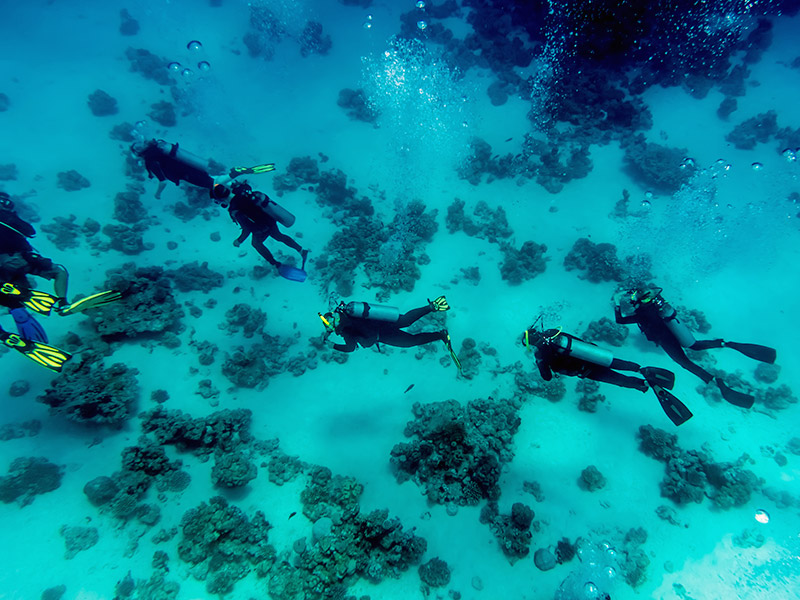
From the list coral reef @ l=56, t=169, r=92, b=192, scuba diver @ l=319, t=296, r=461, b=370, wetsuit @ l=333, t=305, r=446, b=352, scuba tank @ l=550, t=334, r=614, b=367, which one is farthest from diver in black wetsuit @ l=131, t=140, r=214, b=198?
scuba tank @ l=550, t=334, r=614, b=367

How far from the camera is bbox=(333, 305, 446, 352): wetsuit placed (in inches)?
308

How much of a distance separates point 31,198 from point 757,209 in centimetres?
2996

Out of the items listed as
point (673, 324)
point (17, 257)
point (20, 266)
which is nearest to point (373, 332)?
point (673, 324)

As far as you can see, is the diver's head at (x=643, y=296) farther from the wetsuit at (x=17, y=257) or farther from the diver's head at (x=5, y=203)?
the diver's head at (x=5, y=203)

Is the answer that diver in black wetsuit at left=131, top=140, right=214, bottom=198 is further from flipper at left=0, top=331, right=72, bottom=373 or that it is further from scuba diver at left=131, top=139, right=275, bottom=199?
flipper at left=0, top=331, right=72, bottom=373

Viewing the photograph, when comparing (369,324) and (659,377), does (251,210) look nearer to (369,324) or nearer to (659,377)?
(369,324)

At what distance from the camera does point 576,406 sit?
9.64m

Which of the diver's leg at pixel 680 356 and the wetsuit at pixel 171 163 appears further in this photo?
the wetsuit at pixel 171 163

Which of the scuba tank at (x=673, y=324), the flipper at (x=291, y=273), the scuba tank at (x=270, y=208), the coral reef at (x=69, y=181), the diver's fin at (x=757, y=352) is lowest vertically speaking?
the diver's fin at (x=757, y=352)

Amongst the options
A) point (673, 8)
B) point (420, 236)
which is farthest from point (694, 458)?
point (673, 8)

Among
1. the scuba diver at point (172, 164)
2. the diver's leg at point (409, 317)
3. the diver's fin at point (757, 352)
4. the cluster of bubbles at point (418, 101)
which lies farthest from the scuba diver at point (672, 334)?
the cluster of bubbles at point (418, 101)

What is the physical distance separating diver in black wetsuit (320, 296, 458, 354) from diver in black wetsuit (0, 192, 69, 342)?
6.08 m

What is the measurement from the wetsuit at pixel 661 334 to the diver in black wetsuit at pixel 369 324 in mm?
4539

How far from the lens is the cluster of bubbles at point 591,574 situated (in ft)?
22.1
